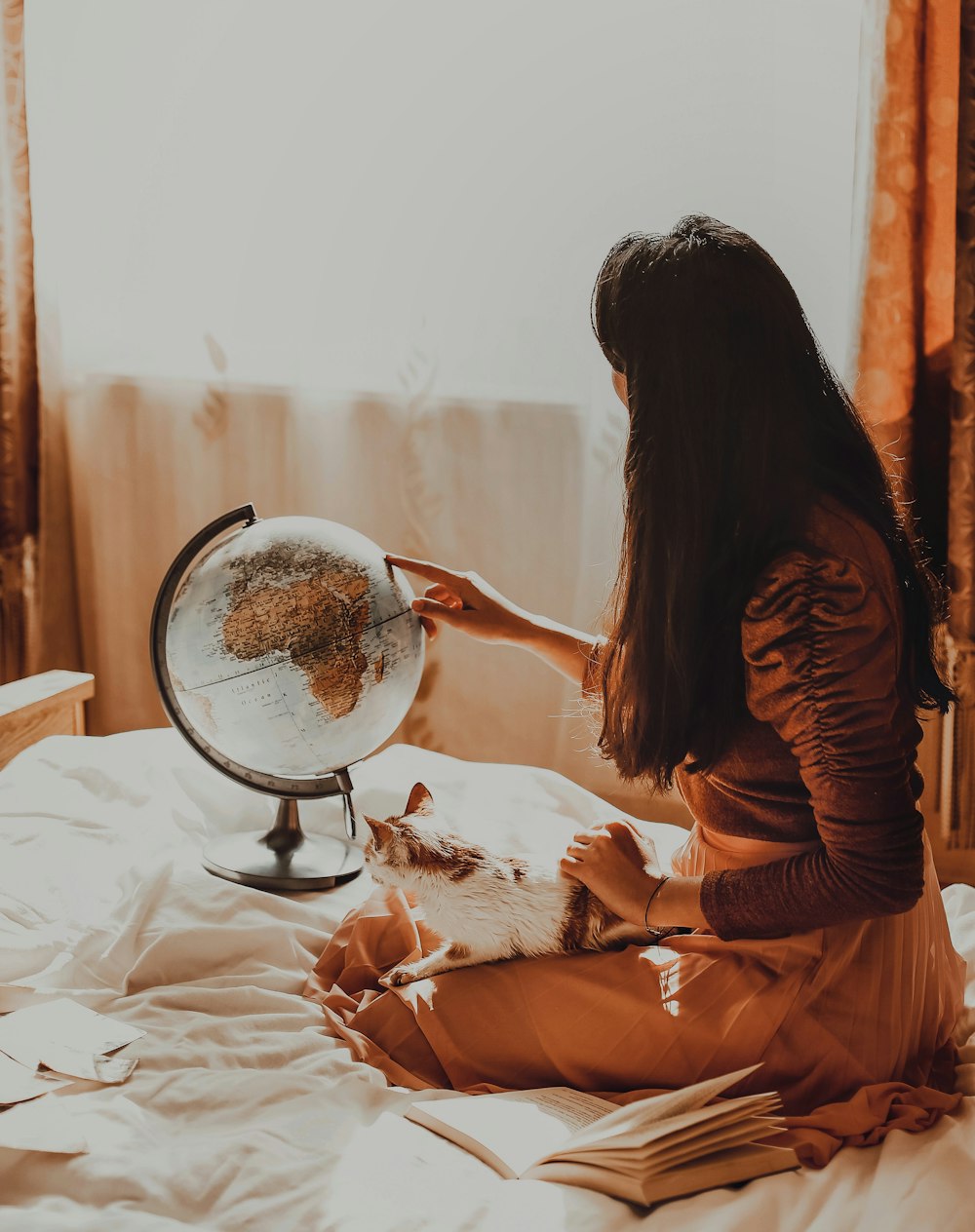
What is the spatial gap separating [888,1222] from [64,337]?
8.32 ft

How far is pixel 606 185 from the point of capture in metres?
2.37

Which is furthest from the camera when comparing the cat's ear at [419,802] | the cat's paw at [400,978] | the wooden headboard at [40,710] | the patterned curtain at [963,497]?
the wooden headboard at [40,710]

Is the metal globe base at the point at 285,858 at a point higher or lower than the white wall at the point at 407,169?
lower

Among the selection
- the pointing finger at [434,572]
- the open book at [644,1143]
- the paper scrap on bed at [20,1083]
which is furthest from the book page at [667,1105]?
the pointing finger at [434,572]

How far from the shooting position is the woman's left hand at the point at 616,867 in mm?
1287

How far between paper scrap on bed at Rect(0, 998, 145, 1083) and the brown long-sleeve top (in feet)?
2.25

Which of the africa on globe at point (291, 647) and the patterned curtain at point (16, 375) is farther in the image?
the patterned curtain at point (16, 375)

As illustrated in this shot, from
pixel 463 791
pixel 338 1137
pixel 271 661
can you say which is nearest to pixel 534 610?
pixel 463 791

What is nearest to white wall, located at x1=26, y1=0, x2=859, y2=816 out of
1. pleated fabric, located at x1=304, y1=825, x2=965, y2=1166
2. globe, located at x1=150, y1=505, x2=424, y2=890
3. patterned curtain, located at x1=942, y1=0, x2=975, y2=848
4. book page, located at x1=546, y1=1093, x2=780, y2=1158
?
patterned curtain, located at x1=942, y1=0, x2=975, y2=848

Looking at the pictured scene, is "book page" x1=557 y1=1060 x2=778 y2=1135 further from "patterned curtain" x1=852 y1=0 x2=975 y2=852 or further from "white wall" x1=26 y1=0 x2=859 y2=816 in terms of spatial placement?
"white wall" x1=26 y1=0 x2=859 y2=816

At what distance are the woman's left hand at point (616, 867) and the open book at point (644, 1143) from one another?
22 centimetres

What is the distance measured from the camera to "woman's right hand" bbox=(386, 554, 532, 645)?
1.69 m

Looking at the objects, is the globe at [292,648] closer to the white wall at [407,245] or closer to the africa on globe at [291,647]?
the africa on globe at [291,647]

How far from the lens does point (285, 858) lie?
5.90 feet
